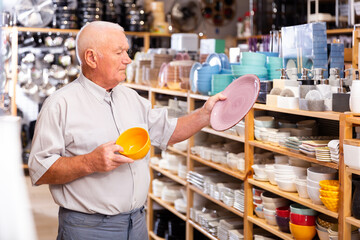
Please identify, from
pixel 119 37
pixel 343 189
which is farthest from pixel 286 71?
pixel 119 37

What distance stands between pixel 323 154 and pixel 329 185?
5.5 inches

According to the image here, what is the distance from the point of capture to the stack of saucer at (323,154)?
228 centimetres

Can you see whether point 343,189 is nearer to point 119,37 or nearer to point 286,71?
point 286,71

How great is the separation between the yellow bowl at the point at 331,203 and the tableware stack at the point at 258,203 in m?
0.65

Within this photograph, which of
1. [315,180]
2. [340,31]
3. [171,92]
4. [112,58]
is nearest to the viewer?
[112,58]

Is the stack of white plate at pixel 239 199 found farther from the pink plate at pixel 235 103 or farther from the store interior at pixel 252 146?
the pink plate at pixel 235 103

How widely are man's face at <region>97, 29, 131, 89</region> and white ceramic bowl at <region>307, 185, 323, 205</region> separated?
40.2 inches

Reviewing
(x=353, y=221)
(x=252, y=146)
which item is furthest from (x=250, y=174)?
(x=353, y=221)

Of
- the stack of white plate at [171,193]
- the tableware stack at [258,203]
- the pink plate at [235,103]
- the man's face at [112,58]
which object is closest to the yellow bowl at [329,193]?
the pink plate at [235,103]

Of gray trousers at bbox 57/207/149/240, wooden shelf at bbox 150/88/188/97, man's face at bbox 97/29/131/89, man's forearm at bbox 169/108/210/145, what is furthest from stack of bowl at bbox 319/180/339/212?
wooden shelf at bbox 150/88/188/97

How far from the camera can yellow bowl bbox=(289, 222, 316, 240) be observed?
2480 millimetres

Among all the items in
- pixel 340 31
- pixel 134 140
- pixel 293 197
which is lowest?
pixel 293 197

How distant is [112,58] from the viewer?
2.13m

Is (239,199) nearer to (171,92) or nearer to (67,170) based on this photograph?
(171,92)
